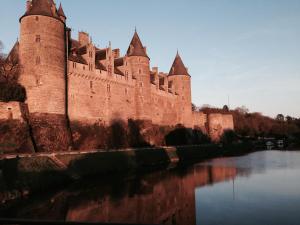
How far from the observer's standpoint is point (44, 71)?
75.6 feet

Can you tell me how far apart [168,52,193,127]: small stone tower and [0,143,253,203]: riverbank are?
43.6ft

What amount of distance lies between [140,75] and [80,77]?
9439 mm

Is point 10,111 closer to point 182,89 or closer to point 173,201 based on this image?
point 173,201

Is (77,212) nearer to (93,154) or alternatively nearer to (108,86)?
(93,154)

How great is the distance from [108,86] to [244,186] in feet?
55.9

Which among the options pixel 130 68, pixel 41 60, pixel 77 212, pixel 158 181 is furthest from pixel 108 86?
pixel 77 212

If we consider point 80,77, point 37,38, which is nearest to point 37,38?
point 37,38

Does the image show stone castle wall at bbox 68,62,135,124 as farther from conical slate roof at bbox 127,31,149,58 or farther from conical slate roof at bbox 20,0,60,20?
conical slate roof at bbox 20,0,60,20

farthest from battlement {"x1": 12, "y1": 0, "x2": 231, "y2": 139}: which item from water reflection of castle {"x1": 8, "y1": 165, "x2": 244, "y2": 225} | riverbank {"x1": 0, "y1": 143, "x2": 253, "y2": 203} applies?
water reflection of castle {"x1": 8, "y1": 165, "x2": 244, "y2": 225}

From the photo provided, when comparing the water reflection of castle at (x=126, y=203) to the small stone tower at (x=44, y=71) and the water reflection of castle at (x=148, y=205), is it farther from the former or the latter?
the small stone tower at (x=44, y=71)

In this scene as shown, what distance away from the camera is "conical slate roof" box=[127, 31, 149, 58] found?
35625 millimetres

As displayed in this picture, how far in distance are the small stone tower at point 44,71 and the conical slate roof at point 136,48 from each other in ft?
40.5

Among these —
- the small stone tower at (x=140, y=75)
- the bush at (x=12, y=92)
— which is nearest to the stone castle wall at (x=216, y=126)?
the small stone tower at (x=140, y=75)

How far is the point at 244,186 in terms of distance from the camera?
731 inches
